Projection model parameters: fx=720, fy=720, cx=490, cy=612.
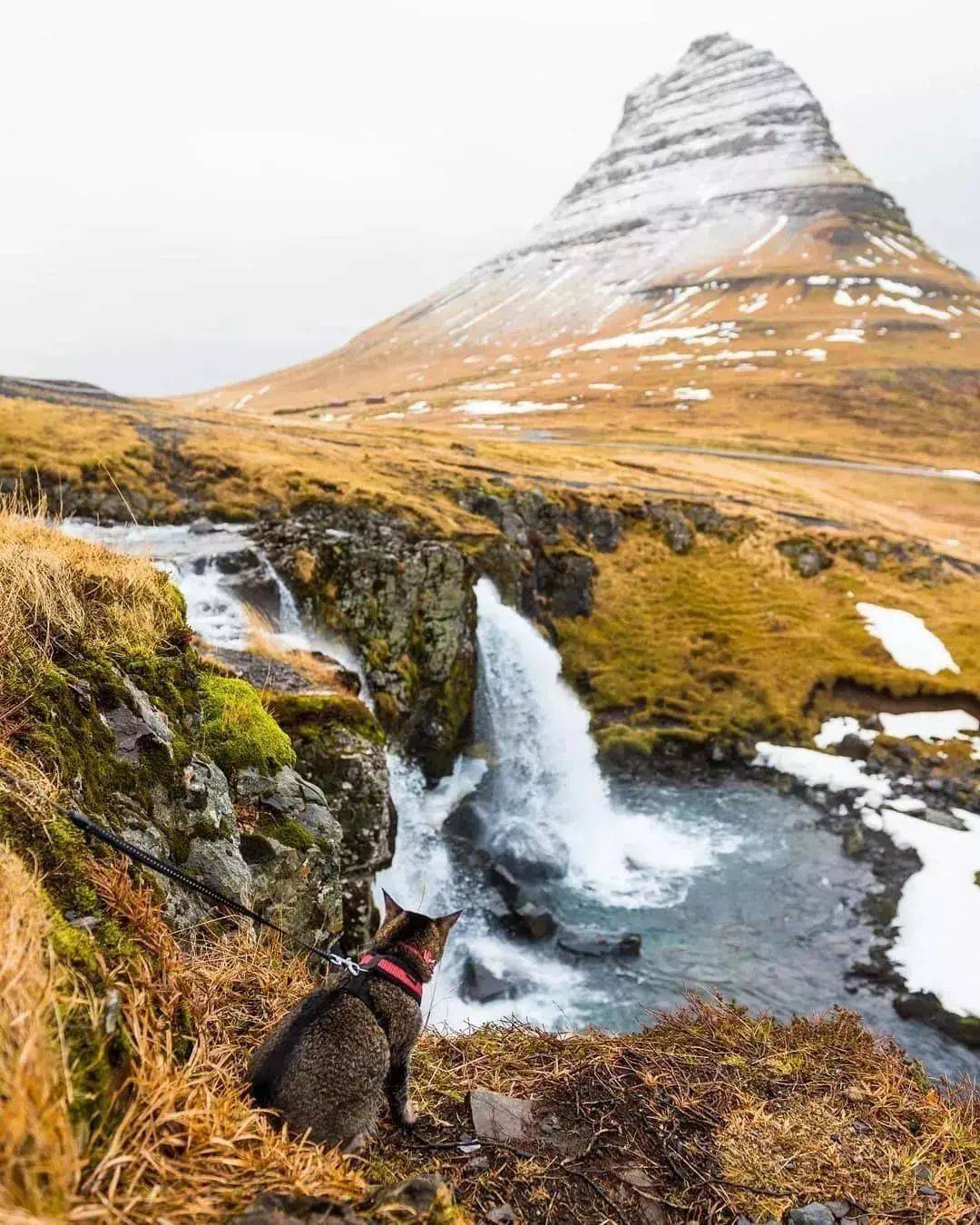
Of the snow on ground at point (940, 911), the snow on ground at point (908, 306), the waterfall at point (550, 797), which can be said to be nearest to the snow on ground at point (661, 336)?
the snow on ground at point (908, 306)

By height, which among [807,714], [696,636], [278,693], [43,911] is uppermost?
[43,911]

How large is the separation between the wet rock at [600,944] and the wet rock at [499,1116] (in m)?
12.0

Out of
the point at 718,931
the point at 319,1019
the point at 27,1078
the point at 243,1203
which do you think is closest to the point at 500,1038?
the point at 319,1019

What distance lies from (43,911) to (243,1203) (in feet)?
4.57

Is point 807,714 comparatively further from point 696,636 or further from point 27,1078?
point 27,1078

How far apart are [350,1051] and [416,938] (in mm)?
1070

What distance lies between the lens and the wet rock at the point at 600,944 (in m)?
16.5

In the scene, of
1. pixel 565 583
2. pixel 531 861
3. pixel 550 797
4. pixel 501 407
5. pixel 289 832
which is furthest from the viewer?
pixel 501 407

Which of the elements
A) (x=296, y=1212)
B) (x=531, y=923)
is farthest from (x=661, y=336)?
(x=296, y=1212)

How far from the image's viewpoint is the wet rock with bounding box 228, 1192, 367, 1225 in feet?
8.87

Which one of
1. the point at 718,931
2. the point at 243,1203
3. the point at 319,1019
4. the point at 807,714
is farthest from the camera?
the point at 807,714

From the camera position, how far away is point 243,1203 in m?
2.80

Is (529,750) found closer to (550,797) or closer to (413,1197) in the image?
(550,797)

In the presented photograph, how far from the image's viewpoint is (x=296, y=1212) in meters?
2.83
